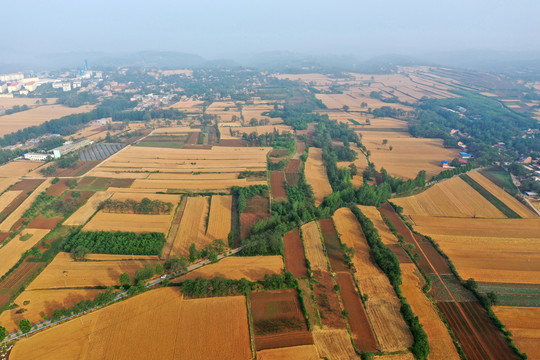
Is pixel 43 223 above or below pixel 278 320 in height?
above

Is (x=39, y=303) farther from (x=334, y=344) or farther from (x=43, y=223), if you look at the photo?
(x=334, y=344)

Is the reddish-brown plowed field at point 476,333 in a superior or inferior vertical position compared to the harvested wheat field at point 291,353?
inferior

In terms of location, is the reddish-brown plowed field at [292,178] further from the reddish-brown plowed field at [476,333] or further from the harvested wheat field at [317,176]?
the reddish-brown plowed field at [476,333]

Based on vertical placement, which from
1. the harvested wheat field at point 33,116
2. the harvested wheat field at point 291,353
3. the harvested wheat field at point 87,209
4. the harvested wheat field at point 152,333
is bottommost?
the harvested wheat field at point 291,353

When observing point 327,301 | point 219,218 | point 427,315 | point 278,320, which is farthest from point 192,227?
point 427,315

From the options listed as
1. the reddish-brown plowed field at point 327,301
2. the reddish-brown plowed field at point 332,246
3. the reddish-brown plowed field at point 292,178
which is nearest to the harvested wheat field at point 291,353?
the reddish-brown plowed field at point 327,301

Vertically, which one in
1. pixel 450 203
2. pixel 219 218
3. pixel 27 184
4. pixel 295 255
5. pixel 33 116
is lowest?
pixel 295 255
